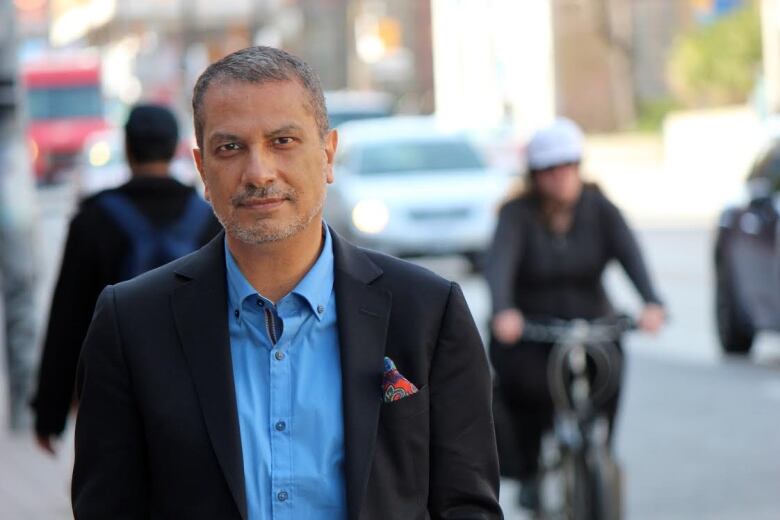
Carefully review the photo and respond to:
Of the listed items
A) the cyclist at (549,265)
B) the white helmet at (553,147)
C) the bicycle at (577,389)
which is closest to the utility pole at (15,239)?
the cyclist at (549,265)

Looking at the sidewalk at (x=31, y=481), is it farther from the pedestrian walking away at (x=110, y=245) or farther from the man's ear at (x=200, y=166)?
the man's ear at (x=200, y=166)

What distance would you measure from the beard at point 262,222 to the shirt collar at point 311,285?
0.09 metres

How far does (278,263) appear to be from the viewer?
3139 millimetres

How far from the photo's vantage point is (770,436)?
11359 mm

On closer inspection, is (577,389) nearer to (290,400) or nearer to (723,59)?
(290,400)

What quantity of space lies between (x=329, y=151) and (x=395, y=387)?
1.37ft

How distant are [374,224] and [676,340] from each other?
6620mm

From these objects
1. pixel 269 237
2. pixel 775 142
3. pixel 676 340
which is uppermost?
pixel 269 237

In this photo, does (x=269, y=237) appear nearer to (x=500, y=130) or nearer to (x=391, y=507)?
(x=391, y=507)

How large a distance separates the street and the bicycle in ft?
3.27

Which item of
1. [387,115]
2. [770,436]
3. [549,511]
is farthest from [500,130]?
[549,511]

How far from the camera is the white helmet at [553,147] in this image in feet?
24.5

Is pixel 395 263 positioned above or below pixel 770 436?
above

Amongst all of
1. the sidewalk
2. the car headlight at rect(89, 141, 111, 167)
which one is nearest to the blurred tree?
the car headlight at rect(89, 141, 111, 167)
